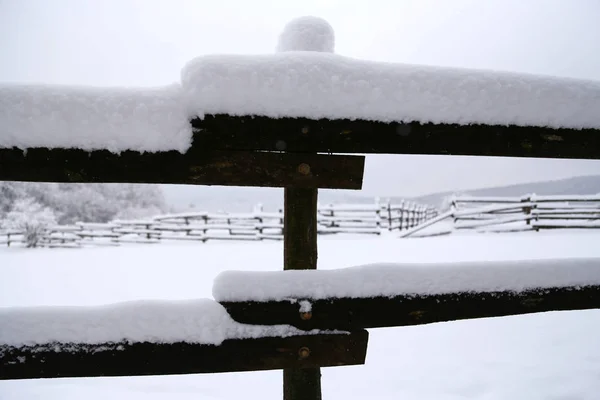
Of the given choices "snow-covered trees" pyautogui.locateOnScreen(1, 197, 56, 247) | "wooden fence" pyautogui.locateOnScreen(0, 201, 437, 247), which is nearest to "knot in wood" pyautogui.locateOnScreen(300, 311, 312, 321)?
"wooden fence" pyautogui.locateOnScreen(0, 201, 437, 247)

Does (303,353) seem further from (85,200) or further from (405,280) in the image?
(85,200)

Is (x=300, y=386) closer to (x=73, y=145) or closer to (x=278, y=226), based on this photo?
(x=73, y=145)

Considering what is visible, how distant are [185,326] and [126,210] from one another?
98.9 ft

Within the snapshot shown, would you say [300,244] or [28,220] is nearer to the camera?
[300,244]

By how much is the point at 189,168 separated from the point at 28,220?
18.7 metres

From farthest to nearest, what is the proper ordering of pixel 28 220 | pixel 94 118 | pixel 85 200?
pixel 85 200
pixel 28 220
pixel 94 118

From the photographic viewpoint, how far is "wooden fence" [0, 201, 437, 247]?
13773 mm

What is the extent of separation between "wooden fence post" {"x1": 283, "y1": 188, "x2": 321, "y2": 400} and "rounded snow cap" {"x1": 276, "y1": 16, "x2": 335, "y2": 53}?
1.89 feet

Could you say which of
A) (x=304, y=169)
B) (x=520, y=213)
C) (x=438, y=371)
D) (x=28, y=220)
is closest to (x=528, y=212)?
(x=520, y=213)

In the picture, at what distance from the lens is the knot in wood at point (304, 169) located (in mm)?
1165

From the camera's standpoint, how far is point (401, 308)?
1.25 meters

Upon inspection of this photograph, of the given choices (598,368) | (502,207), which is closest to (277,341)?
(598,368)

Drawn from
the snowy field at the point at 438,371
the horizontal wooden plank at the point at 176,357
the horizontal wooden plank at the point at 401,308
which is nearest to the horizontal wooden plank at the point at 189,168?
the horizontal wooden plank at the point at 401,308

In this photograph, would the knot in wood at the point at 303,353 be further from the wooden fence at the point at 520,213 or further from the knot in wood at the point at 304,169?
the wooden fence at the point at 520,213
